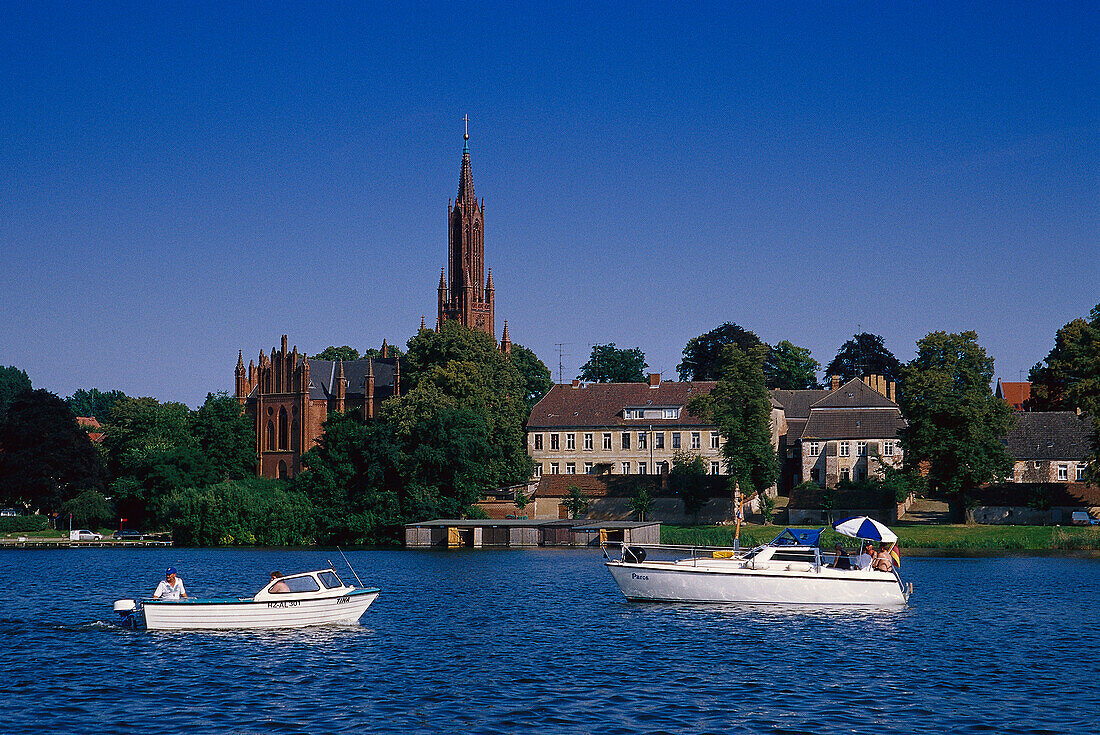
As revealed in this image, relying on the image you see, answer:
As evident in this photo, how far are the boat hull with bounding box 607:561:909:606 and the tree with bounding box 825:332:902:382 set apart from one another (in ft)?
358

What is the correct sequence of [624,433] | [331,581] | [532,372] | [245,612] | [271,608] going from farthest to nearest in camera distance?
[532,372], [624,433], [331,581], [271,608], [245,612]

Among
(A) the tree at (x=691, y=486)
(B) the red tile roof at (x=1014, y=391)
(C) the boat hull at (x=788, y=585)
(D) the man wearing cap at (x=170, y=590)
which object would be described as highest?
(B) the red tile roof at (x=1014, y=391)

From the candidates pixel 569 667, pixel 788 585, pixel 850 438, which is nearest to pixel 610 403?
pixel 850 438

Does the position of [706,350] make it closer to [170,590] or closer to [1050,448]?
[1050,448]

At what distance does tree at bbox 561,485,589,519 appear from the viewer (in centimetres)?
10419

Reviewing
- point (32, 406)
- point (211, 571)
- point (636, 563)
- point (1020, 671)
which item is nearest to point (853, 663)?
point (1020, 671)

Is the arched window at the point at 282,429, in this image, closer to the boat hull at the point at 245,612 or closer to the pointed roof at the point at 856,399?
the pointed roof at the point at 856,399

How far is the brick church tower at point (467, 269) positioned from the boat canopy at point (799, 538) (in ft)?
326

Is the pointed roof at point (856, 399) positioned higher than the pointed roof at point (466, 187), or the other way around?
the pointed roof at point (466, 187)

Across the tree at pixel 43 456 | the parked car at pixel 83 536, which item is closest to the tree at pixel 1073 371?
the parked car at pixel 83 536

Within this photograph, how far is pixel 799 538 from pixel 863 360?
10832 centimetres

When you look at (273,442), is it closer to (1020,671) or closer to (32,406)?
(32,406)

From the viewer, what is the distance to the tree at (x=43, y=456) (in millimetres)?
109875

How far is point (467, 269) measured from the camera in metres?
152
